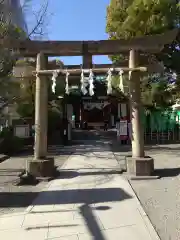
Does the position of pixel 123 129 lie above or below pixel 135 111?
below

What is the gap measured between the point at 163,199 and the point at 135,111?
3523 millimetres

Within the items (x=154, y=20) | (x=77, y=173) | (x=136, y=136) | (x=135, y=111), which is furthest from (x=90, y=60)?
(x=154, y=20)

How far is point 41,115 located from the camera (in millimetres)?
10039

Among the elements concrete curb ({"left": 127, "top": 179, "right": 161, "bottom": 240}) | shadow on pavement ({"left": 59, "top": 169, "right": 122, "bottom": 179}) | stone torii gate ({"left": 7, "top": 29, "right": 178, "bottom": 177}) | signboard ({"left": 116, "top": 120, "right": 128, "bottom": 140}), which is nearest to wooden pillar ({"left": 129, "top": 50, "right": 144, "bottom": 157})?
stone torii gate ({"left": 7, "top": 29, "right": 178, "bottom": 177})

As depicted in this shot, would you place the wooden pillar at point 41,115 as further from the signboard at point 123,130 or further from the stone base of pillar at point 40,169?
the signboard at point 123,130

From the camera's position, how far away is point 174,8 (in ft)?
61.3

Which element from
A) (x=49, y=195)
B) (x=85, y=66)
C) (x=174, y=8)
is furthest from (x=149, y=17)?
(x=49, y=195)

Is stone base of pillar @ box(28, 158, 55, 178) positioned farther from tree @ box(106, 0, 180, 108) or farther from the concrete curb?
tree @ box(106, 0, 180, 108)

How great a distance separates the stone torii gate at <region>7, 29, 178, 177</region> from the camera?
32.4 ft

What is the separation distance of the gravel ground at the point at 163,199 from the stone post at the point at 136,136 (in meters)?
0.55

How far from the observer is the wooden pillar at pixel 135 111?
986cm

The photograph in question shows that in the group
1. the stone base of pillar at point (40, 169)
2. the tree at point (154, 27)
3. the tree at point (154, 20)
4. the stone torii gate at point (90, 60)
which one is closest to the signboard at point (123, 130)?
the tree at point (154, 27)

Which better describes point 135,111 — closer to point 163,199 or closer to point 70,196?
point 163,199

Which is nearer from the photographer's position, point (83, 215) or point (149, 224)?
point (149, 224)
